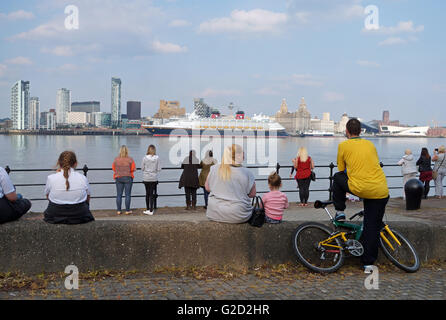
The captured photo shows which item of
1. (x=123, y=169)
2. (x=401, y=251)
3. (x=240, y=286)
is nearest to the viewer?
(x=240, y=286)

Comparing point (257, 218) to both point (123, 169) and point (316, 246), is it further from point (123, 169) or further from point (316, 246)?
point (123, 169)

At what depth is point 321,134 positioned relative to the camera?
639ft

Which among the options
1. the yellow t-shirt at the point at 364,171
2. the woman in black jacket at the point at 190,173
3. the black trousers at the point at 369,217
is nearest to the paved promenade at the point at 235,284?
the black trousers at the point at 369,217

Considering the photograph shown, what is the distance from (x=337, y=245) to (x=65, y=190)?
10.4ft

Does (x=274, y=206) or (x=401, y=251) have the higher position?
(x=274, y=206)

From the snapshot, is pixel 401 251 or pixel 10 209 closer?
pixel 10 209

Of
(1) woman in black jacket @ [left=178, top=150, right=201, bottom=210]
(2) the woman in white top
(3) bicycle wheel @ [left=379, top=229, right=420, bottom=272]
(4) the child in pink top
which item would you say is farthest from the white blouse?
(1) woman in black jacket @ [left=178, top=150, right=201, bottom=210]

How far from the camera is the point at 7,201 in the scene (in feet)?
17.1

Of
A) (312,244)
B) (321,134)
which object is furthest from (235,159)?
(321,134)

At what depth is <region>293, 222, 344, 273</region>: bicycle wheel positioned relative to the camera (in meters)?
5.67

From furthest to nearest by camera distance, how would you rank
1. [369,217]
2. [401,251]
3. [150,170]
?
[150,170] → [401,251] → [369,217]

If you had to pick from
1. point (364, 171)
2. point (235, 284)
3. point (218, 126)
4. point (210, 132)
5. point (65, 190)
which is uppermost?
point (218, 126)

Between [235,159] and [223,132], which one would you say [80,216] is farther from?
[223,132]

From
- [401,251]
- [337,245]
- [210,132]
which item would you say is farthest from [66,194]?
[210,132]
